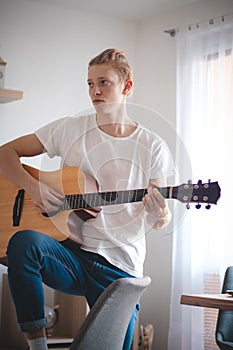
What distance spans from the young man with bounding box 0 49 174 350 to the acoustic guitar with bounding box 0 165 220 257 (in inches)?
1.1

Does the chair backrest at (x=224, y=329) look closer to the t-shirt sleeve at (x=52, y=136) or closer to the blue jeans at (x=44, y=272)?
the blue jeans at (x=44, y=272)

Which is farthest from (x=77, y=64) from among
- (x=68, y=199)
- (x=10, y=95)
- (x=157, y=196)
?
(x=157, y=196)

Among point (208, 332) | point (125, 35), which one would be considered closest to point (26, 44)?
point (125, 35)

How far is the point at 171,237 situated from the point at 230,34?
4.46ft

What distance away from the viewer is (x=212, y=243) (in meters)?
4.00

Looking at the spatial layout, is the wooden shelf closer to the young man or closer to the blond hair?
the young man

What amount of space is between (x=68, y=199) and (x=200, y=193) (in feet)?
1.65

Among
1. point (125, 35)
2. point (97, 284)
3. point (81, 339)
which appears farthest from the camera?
point (125, 35)

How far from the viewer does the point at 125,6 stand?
4.45 metres

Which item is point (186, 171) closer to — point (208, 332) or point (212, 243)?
point (212, 243)

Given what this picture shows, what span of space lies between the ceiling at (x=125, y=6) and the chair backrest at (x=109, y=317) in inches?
110

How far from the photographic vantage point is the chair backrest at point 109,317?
182 cm

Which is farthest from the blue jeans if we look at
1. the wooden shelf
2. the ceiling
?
the ceiling

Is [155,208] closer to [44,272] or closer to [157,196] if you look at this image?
[157,196]
